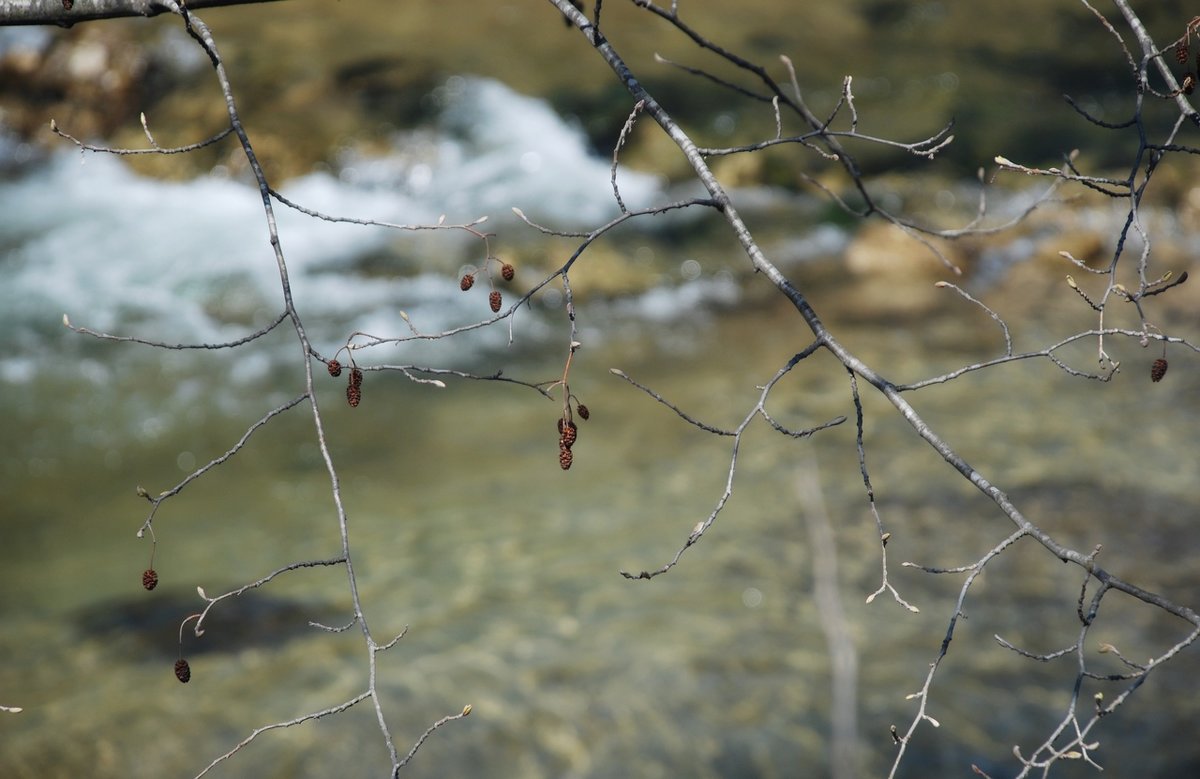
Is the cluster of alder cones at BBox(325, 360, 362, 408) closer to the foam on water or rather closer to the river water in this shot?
the river water

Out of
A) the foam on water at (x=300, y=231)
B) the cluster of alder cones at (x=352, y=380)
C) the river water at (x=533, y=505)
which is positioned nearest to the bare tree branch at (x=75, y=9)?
the river water at (x=533, y=505)

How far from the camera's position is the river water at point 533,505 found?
5.21 m

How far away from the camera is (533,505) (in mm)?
7004

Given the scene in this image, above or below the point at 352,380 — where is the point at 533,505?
below

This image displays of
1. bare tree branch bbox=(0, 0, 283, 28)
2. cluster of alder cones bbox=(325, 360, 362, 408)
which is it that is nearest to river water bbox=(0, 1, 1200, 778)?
bare tree branch bbox=(0, 0, 283, 28)

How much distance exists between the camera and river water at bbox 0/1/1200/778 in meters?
5.21

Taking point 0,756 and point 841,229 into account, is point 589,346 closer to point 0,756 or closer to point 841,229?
point 841,229

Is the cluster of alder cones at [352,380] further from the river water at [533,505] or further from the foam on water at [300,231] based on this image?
the foam on water at [300,231]

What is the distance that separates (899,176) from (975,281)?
74.1 inches

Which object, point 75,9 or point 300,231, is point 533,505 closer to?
point 75,9

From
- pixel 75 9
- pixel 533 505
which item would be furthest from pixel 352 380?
pixel 533 505

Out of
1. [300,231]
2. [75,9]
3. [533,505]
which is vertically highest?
[75,9]

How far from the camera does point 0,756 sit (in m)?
5.00

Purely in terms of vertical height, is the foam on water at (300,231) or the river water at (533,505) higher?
the river water at (533,505)
